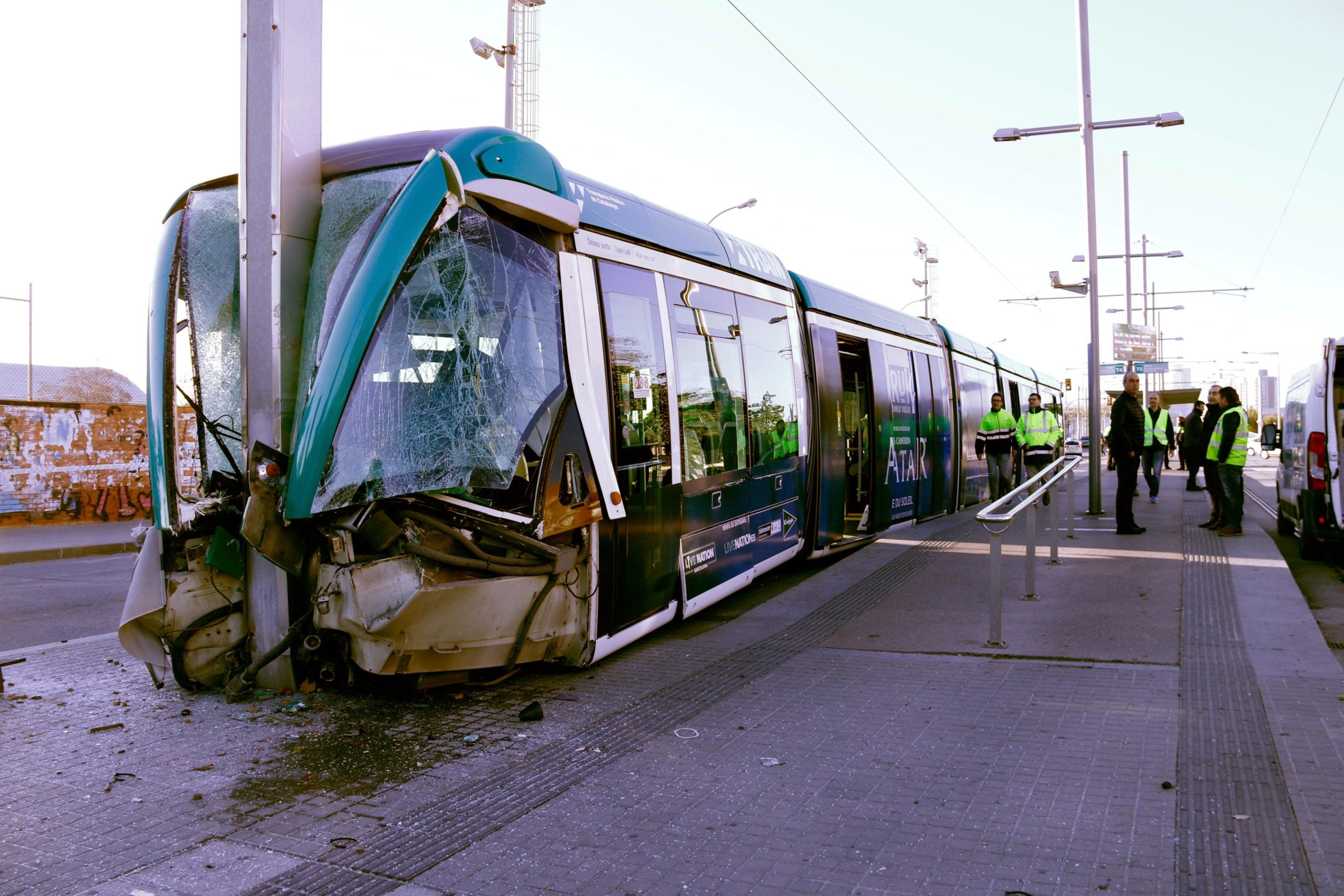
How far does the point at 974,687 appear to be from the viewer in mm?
5602

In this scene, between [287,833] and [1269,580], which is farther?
[1269,580]

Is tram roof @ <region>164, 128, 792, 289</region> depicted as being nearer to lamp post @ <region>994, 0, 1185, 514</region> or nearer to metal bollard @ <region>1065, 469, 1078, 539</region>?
metal bollard @ <region>1065, 469, 1078, 539</region>

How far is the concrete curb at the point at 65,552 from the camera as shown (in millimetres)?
12531

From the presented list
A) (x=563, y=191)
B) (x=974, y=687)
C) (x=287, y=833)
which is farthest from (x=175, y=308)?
(x=974, y=687)

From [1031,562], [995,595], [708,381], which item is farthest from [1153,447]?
[708,381]

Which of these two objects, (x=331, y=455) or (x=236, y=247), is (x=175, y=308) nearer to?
(x=236, y=247)

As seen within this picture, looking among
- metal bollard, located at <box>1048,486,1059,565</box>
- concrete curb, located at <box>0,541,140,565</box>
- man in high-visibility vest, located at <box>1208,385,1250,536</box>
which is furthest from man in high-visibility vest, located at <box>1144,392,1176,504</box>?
concrete curb, located at <box>0,541,140,565</box>

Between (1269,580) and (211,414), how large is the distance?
26.5 feet

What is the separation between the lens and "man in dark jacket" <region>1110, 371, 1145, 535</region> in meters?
11.5

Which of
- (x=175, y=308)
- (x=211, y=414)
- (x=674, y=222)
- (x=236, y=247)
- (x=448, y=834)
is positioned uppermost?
(x=674, y=222)

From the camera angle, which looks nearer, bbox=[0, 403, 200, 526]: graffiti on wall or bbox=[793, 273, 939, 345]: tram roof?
bbox=[793, 273, 939, 345]: tram roof

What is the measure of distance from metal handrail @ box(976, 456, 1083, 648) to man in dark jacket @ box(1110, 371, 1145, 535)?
1.72 ft

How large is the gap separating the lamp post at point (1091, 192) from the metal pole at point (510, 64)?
8.94m

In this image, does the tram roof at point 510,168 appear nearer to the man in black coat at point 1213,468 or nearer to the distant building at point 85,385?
the man in black coat at point 1213,468
